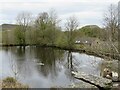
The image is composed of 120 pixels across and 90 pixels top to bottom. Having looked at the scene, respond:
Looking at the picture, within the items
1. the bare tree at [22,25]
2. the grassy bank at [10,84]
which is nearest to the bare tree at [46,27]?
the bare tree at [22,25]

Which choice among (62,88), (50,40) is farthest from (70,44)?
(62,88)

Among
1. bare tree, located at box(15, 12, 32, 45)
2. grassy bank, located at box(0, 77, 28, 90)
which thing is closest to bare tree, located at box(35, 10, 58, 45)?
bare tree, located at box(15, 12, 32, 45)

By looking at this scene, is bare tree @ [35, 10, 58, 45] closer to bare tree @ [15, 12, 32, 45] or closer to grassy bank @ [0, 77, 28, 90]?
bare tree @ [15, 12, 32, 45]

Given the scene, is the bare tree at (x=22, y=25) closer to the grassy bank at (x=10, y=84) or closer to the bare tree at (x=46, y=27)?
the bare tree at (x=46, y=27)

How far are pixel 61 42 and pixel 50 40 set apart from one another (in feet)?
10.6

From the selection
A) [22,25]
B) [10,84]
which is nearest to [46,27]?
[22,25]

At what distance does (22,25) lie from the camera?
33969 millimetres

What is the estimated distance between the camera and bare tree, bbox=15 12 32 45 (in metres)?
32.8

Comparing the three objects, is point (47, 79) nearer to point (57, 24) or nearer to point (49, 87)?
point (49, 87)

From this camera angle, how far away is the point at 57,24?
106ft

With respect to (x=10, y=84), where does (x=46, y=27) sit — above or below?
above

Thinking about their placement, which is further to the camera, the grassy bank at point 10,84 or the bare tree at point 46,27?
the bare tree at point 46,27

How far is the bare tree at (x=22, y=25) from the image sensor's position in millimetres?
32844

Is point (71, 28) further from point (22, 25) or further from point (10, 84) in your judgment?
point (10, 84)
